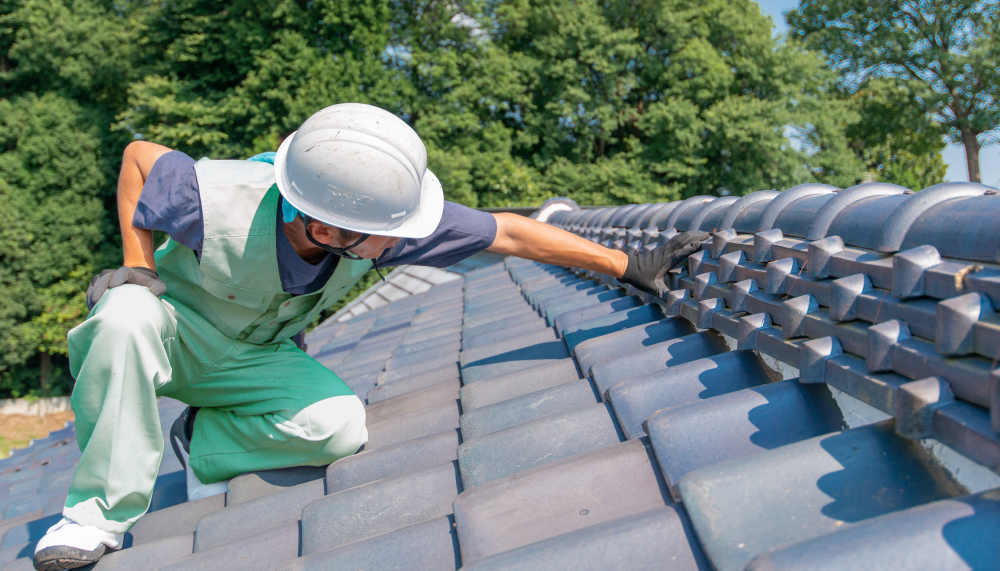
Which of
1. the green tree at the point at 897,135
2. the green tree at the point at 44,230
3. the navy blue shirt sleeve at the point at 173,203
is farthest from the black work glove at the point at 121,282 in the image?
the green tree at the point at 897,135

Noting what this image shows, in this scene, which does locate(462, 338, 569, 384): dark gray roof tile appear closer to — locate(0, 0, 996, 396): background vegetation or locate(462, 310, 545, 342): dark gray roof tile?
locate(462, 310, 545, 342): dark gray roof tile

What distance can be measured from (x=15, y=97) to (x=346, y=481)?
73.5ft

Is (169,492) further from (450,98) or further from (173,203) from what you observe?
(450,98)

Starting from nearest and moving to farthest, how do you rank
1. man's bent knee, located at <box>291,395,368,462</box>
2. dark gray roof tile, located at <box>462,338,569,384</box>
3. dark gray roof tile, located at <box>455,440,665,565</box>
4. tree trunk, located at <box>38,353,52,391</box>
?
dark gray roof tile, located at <box>455,440,665,565</box>, man's bent knee, located at <box>291,395,368,462</box>, dark gray roof tile, located at <box>462,338,569,384</box>, tree trunk, located at <box>38,353,52,391</box>

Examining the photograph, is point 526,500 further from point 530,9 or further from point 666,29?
point 530,9

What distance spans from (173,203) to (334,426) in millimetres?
888

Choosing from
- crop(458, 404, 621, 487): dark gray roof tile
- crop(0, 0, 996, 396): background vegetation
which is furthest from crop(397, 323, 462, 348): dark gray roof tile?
crop(0, 0, 996, 396): background vegetation

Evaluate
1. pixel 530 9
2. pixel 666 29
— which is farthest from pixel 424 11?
pixel 666 29

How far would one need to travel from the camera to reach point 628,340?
2076 millimetres

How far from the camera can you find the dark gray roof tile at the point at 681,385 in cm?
153

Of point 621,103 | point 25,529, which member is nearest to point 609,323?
point 25,529

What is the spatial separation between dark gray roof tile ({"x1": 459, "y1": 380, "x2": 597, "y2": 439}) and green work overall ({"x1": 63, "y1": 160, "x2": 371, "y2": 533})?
53 cm

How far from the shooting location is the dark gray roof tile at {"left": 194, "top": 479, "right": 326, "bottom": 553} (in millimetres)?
1776

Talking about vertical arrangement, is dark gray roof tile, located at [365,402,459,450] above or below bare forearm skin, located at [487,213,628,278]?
below
